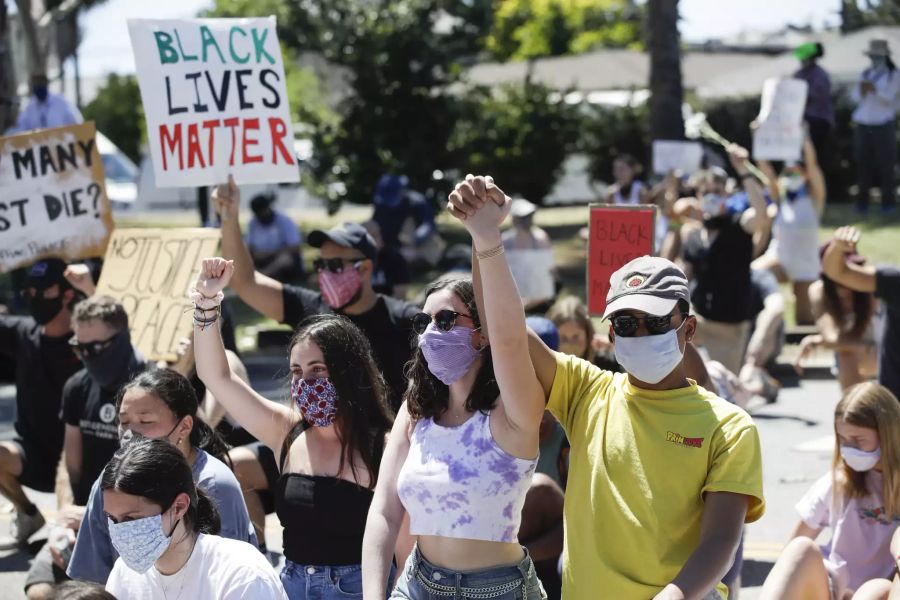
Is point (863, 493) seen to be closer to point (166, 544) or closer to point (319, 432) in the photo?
point (319, 432)

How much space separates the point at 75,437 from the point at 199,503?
2269 mm

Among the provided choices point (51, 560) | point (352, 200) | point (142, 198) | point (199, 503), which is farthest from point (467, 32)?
point (142, 198)

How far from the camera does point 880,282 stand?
21.1 ft

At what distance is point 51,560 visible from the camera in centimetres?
555

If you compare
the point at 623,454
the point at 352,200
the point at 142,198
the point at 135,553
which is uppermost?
the point at 623,454

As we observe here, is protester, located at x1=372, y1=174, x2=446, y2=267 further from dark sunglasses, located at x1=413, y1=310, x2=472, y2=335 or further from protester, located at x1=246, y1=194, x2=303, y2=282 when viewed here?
dark sunglasses, located at x1=413, y1=310, x2=472, y2=335

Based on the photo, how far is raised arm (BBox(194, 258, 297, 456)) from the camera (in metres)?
4.45

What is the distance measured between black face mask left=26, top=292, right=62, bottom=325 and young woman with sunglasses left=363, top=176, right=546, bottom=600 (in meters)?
3.85

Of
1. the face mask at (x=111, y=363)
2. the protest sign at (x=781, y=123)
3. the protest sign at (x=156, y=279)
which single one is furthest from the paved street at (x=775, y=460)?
the protest sign at (x=781, y=123)

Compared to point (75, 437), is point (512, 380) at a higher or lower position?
higher

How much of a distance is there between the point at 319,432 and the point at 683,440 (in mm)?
1476

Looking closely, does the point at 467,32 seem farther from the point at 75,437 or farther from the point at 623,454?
the point at 623,454

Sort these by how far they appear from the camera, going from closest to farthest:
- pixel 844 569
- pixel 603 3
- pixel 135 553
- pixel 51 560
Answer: pixel 135 553, pixel 844 569, pixel 51 560, pixel 603 3

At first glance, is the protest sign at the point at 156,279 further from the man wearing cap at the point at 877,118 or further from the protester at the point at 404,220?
the man wearing cap at the point at 877,118
